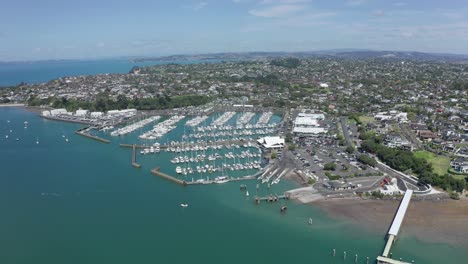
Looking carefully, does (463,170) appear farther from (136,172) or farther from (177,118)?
(177,118)

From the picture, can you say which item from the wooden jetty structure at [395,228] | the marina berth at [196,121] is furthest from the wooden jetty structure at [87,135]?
the wooden jetty structure at [395,228]

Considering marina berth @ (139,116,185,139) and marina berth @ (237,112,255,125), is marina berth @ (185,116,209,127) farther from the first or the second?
marina berth @ (237,112,255,125)

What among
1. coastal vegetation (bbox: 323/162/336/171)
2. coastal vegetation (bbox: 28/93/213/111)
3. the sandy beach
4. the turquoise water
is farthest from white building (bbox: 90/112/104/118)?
the sandy beach

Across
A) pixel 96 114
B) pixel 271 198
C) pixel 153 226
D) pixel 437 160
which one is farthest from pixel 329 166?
pixel 96 114

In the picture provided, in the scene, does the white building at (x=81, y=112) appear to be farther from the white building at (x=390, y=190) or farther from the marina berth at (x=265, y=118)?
the white building at (x=390, y=190)

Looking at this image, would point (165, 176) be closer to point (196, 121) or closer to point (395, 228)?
point (395, 228)

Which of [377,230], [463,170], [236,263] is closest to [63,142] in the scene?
[236,263]
